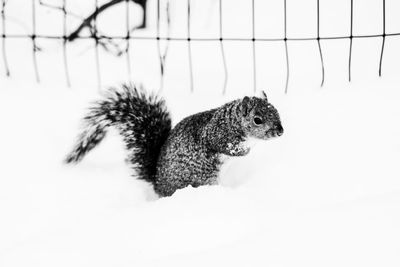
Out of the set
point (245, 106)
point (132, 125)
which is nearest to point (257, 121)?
point (245, 106)

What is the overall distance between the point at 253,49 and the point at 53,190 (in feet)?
4.78

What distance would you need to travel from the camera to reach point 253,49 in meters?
3.38

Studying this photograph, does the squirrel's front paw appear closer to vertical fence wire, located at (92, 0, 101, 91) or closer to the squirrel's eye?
the squirrel's eye

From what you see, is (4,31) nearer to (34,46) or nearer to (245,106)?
(34,46)

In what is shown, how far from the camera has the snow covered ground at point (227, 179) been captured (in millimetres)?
1928

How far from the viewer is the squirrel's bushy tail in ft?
9.03

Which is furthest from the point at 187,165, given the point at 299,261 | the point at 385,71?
the point at 385,71

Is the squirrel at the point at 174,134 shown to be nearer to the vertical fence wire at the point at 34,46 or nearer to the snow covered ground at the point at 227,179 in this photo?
the snow covered ground at the point at 227,179

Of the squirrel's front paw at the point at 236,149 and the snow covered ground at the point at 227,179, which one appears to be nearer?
the snow covered ground at the point at 227,179

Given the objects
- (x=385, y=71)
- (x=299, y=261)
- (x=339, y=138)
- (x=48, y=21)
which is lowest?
(x=299, y=261)

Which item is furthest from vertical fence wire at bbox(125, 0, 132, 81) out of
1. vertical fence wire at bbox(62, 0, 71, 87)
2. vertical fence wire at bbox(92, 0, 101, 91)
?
vertical fence wire at bbox(62, 0, 71, 87)

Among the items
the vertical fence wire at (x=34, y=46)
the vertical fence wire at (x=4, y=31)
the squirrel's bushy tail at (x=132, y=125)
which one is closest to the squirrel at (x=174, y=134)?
the squirrel's bushy tail at (x=132, y=125)

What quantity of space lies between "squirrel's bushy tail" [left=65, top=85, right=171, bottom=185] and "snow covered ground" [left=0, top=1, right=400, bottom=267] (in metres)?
0.11

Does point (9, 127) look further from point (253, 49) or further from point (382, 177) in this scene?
point (382, 177)
